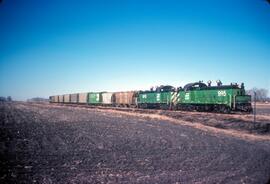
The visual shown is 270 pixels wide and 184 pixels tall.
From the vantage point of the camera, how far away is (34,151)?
9.72 m

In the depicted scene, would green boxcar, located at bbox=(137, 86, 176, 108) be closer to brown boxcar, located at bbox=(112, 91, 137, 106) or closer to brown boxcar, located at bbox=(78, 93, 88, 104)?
brown boxcar, located at bbox=(112, 91, 137, 106)

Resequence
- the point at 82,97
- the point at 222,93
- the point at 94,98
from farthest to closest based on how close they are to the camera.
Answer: the point at 82,97
the point at 94,98
the point at 222,93

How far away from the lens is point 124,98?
1793 inches

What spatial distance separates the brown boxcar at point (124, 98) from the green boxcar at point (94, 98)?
685cm

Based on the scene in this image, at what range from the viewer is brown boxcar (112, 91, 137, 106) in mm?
43000

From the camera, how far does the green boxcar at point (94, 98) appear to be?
181 feet

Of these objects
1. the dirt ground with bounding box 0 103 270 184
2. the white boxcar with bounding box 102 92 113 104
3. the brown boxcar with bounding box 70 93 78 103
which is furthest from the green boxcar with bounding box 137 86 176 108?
the brown boxcar with bounding box 70 93 78 103

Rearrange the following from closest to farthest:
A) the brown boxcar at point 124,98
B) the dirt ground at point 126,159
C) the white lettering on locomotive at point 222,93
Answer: the dirt ground at point 126,159 < the white lettering on locomotive at point 222,93 < the brown boxcar at point 124,98

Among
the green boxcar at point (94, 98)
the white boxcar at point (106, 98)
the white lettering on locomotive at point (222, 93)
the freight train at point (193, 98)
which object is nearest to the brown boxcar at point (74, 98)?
the green boxcar at point (94, 98)

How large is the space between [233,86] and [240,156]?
624 inches

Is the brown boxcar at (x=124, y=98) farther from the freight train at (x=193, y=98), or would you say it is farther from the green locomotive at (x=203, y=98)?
the green locomotive at (x=203, y=98)

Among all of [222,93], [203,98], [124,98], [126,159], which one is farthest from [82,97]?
[126,159]

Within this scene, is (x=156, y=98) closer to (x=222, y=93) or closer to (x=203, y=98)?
(x=203, y=98)

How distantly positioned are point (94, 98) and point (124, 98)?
14.1 metres
